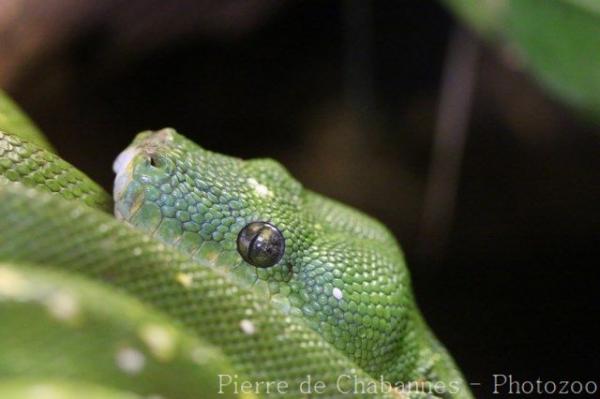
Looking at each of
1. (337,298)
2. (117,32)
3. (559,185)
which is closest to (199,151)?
(337,298)

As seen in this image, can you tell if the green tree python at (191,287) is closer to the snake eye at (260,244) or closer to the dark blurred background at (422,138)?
the snake eye at (260,244)

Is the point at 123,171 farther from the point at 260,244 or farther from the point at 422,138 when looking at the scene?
the point at 422,138

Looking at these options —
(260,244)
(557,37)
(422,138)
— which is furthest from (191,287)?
(422,138)

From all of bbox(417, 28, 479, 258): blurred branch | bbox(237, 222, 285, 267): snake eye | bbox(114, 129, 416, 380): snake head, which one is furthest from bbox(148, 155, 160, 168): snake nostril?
bbox(417, 28, 479, 258): blurred branch

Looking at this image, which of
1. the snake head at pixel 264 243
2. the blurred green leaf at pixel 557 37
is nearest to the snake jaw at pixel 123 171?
the snake head at pixel 264 243

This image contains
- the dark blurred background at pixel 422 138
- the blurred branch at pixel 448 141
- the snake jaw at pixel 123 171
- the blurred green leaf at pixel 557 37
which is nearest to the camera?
the snake jaw at pixel 123 171

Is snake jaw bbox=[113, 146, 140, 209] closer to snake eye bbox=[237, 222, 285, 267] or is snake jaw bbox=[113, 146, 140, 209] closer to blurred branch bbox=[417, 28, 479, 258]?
snake eye bbox=[237, 222, 285, 267]
